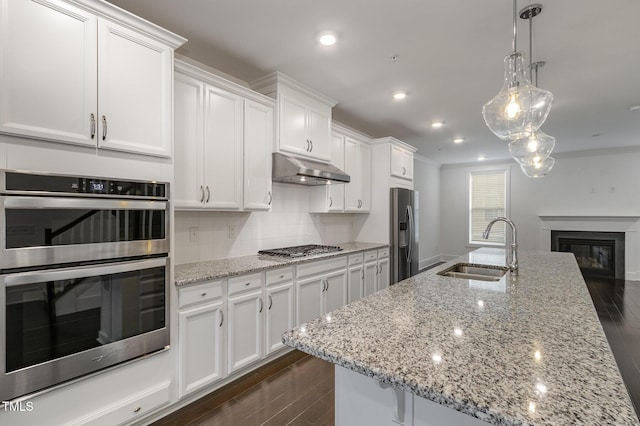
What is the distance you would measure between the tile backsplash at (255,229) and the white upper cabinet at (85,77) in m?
0.92

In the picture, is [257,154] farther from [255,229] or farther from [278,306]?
[278,306]

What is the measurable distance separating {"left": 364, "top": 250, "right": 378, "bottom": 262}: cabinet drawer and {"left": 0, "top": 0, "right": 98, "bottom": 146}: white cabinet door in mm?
3098

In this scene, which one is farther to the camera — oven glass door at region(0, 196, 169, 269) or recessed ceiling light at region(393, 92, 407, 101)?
recessed ceiling light at region(393, 92, 407, 101)

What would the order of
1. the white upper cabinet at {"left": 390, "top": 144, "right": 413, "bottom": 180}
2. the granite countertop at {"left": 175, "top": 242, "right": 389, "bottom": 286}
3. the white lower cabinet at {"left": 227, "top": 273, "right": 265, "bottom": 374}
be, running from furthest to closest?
the white upper cabinet at {"left": 390, "top": 144, "right": 413, "bottom": 180} → the white lower cabinet at {"left": 227, "top": 273, "right": 265, "bottom": 374} → the granite countertop at {"left": 175, "top": 242, "right": 389, "bottom": 286}

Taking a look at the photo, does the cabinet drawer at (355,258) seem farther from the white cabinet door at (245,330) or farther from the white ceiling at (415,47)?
the white ceiling at (415,47)

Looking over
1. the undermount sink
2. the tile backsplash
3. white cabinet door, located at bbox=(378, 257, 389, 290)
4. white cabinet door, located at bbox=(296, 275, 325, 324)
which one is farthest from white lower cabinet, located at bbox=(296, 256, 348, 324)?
the undermount sink

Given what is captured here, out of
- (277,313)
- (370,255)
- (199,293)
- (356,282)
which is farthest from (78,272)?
(370,255)

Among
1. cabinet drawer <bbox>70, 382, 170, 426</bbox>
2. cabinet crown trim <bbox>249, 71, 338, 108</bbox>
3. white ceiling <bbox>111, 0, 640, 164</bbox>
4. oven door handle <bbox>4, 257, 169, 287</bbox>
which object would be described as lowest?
cabinet drawer <bbox>70, 382, 170, 426</bbox>

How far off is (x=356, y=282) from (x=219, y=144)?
7.51 feet

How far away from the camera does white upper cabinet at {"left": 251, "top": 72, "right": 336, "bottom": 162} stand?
2990 millimetres

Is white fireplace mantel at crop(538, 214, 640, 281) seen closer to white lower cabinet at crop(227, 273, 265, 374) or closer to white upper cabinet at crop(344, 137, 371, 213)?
white upper cabinet at crop(344, 137, 371, 213)

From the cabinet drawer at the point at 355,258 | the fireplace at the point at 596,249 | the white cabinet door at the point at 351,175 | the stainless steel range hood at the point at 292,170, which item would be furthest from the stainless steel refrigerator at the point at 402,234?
the fireplace at the point at 596,249

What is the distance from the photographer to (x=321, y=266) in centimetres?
319

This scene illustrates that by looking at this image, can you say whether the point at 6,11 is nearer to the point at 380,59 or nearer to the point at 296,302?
the point at 380,59
